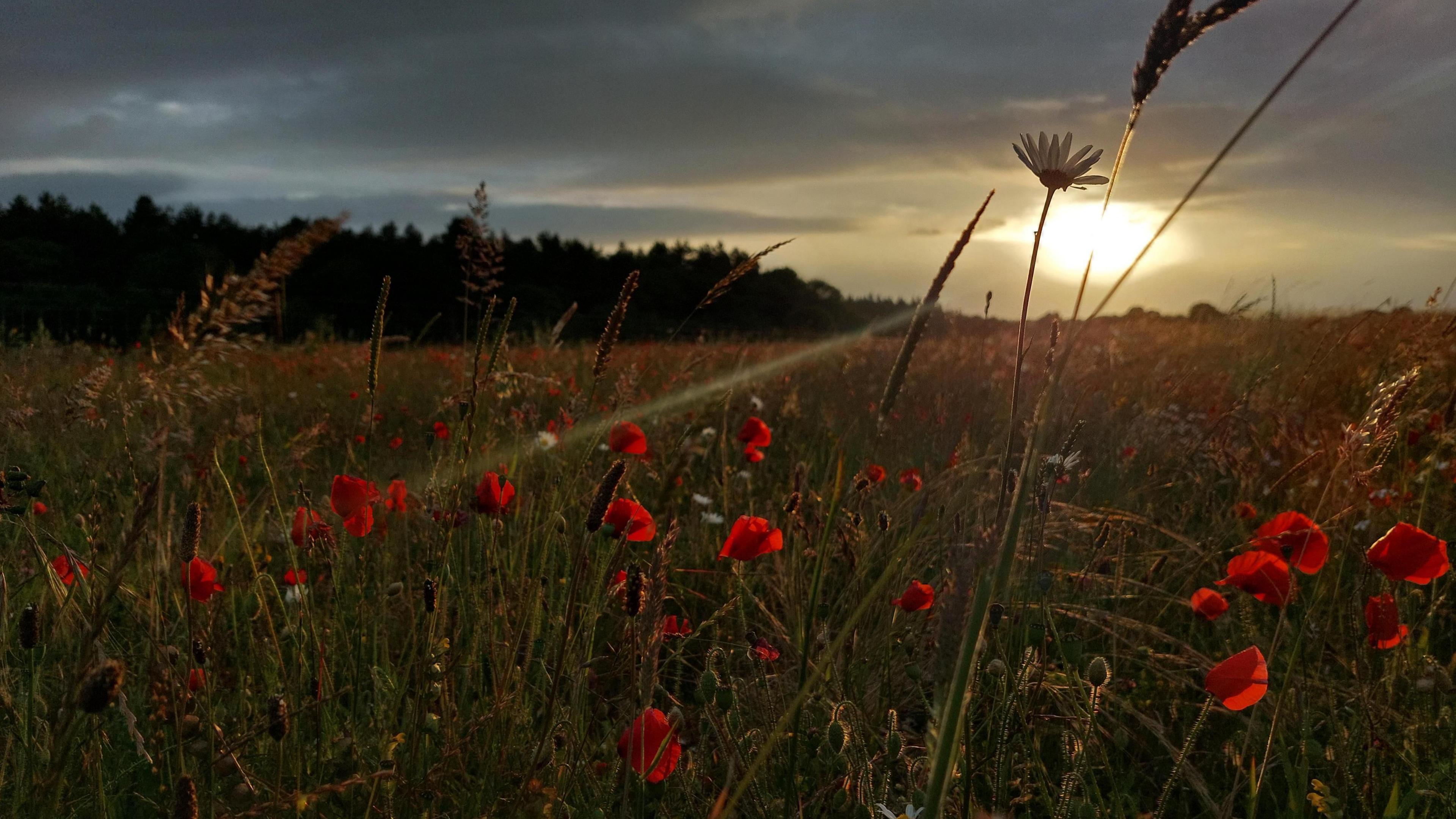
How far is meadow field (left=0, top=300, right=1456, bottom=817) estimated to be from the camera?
107 centimetres

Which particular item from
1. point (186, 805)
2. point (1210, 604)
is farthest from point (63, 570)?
point (1210, 604)

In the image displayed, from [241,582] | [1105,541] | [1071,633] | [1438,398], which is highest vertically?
[1438,398]

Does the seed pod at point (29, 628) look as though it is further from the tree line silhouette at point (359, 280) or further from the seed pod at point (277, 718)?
the tree line silhouette at point (359, 280)

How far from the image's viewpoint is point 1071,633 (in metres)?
1.92

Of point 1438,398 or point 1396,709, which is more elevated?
point 1438,398

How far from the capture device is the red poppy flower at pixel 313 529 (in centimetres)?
145

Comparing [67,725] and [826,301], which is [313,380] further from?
[826,301]

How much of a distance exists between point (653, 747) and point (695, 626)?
117cm

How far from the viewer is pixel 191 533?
0.88 metres

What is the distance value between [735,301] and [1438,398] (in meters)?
41.6

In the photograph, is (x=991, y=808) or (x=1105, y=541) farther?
(x=1105, y=541)

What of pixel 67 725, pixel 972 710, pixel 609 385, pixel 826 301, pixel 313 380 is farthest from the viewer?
pixel 826 301

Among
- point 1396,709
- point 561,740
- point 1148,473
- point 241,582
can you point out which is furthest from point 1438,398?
point 241,582

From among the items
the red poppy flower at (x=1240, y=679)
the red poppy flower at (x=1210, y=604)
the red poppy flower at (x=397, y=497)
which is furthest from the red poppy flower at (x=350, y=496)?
the red poppy flower at (x=1210, y=604)
